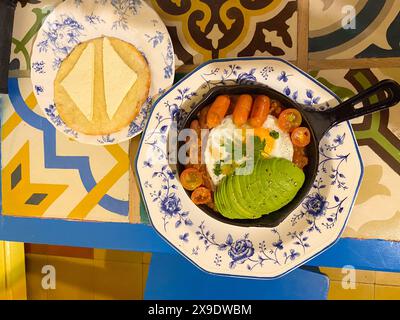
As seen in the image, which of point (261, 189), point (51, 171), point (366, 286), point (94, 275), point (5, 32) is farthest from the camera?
point (94, 275)

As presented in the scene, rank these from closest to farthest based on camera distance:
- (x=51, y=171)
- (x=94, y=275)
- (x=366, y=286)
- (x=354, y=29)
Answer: (x=354, y=29) → (x=51, y=171) → (x=366, y=286) → (x=94, y=275)

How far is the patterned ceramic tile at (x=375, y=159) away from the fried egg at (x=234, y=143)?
0.21 meters

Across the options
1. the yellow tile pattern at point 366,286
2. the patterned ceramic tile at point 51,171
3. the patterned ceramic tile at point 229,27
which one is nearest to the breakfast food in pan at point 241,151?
the patterned ceramic tile at point 229,27

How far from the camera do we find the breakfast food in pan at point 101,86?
1.07 meters

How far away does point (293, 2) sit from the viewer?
3.36 feet

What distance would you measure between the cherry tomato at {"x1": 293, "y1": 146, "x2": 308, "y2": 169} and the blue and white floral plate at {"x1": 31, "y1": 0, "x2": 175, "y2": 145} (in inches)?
15.5

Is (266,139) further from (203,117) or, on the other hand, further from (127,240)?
(127,240)

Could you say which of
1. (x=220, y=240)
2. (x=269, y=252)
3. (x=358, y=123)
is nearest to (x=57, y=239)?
(x=220, y=240)

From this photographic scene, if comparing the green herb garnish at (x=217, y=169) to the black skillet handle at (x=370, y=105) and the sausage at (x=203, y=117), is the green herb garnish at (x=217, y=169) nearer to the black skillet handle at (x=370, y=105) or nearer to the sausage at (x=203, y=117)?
the sausage at (x=203, y=117)

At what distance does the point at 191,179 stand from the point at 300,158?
0.29m

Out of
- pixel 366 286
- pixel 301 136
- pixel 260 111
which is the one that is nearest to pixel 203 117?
pixel 260 111

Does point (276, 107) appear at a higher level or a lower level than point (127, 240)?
higher

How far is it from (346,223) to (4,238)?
1103 mm

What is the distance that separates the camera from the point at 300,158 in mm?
973
